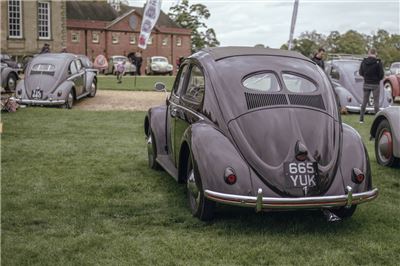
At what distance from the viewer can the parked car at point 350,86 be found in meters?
15.6

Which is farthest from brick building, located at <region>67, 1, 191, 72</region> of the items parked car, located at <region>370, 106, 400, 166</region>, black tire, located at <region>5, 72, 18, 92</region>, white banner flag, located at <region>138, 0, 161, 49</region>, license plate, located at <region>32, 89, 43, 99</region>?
parked car, located at <region>370, 106, 400, 166</region>

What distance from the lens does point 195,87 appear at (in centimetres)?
612

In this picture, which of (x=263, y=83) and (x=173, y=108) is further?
(x=173, y=108)

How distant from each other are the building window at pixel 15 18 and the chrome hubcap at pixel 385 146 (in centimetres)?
3948

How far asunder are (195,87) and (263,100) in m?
1.10

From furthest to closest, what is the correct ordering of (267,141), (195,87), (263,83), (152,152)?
(152,152), (195,87), (263,83), (267,141)

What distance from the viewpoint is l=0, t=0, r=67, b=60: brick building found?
4275 centimetres

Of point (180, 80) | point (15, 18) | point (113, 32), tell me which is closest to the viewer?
point (180, 80)

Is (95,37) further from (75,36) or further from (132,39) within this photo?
(132,39)

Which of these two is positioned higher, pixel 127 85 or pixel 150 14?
pixel 150 14

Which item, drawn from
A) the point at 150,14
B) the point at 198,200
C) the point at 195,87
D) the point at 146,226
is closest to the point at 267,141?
the point at 198,200

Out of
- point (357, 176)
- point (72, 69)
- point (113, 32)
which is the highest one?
point (113, 32)

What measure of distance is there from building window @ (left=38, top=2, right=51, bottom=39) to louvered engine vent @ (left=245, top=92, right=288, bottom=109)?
137 ft

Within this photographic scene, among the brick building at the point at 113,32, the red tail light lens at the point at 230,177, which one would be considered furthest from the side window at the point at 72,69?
the brick building at the point at 113,32
